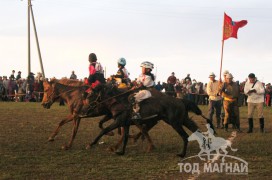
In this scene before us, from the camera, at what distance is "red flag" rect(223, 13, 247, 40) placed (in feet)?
63.2

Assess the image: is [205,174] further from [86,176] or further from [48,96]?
[48,96]

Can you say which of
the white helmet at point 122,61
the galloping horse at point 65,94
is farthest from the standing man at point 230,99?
the galloping horse at point 65,94

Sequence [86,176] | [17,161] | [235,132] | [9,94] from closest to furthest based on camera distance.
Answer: [86,176]
[17,161]
[235,132]
[9,94]

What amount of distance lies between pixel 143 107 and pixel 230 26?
33.6 ft

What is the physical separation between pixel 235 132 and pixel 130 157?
6983mm

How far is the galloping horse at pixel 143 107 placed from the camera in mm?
10391

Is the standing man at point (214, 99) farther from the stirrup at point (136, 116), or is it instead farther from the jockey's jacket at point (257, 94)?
the stirrup at point (136, 116)

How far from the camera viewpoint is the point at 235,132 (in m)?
15.8

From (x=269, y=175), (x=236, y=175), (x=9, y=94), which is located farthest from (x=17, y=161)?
(x=9, y=94)

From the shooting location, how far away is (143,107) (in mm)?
10500

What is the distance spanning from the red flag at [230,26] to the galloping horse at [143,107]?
9517 millimetres

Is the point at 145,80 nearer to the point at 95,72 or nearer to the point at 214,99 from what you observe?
the point at 95,72

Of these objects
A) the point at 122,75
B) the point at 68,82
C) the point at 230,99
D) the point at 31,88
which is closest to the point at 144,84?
the point at 122,75

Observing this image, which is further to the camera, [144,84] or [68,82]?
[68,82]
